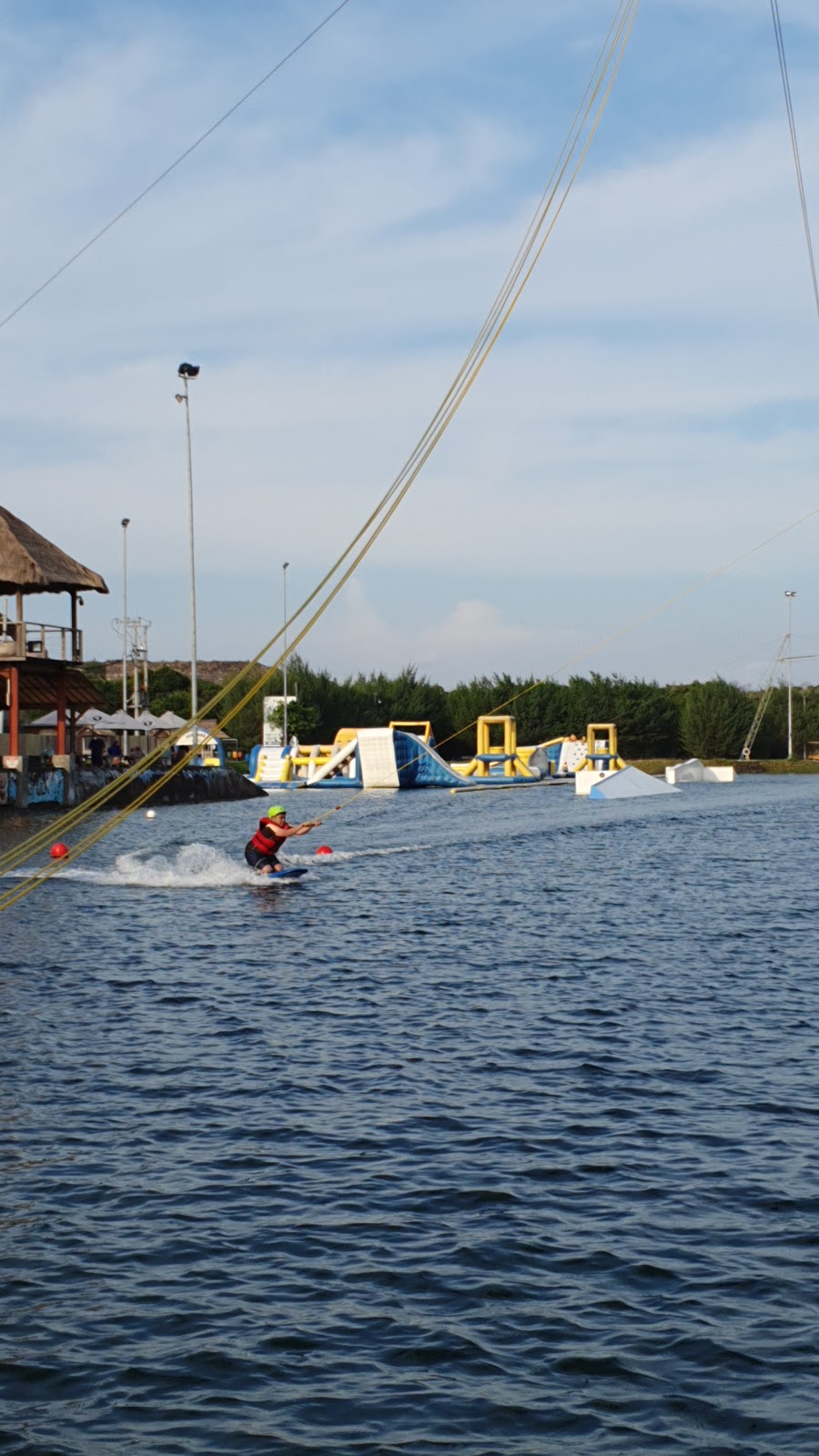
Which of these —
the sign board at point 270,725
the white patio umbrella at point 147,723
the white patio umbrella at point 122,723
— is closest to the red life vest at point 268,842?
the white patio umbrella at point 122,723

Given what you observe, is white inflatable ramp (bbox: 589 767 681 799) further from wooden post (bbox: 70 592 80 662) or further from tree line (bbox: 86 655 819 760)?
tree line (bbox: 86 655 819 760)

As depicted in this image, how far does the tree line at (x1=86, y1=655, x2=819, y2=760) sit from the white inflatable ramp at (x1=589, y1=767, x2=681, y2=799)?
32650 mm

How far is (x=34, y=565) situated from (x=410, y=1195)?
133ft

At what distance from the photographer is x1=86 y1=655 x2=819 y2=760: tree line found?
99.5m

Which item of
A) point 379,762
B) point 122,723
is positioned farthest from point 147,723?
point 379,762

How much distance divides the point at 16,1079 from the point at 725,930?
1190 cm

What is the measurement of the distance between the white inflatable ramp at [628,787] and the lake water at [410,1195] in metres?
40.9

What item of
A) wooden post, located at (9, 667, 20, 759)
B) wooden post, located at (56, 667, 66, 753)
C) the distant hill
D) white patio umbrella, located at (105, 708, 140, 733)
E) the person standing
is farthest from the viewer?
the distant hill

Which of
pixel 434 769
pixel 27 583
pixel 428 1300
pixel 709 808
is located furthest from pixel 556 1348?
pixel 434 769

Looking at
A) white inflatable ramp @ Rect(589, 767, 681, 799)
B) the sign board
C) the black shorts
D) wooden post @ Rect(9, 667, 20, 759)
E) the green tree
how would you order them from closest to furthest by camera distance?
the black shorts → wooden post @ Rect(9, 667, 20, 759) → white inflatable ramp @ Rect(589, 767, 681, 799) → the sign board → the green tree

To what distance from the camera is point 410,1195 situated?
8828 mm

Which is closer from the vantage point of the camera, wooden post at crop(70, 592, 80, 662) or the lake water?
the lake water

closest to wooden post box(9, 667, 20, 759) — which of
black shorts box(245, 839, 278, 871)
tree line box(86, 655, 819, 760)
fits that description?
black shorts box(245, 839, 278, 871)

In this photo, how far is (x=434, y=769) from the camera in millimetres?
68250
